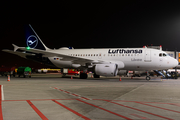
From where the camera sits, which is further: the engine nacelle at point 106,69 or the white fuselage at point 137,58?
the white fuselage at point 137,58

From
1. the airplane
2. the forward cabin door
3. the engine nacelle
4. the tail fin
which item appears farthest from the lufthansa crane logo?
the forward cabin door

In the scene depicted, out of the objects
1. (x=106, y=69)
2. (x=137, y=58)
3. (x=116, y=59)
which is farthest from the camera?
(x=116, y=59)

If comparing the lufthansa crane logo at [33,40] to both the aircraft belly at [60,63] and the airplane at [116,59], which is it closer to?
the airplane at [116,59]

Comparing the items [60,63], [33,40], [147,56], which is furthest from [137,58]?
[33,40]

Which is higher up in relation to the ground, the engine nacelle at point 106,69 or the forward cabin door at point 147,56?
the forward cabin door at point 147,56

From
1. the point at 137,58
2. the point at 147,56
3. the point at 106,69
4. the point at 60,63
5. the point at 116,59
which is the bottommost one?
the point at 106,69

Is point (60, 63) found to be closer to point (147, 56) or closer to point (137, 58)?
point (137, 58)

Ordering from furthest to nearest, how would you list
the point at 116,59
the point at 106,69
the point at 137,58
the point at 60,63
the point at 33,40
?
1. the point at 33,40
2. the point at 60,63
3. the point at 116,59
4. the point at 137,58
5. the point at 106,69

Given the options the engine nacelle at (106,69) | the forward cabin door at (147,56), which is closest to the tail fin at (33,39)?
the engine nacelle at (106,69)

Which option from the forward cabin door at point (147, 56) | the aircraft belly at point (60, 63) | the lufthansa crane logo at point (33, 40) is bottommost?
the aircraft belly at point (60, 63)

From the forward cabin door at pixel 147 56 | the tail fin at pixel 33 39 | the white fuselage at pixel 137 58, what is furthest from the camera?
the tail fin at pixel 33 39

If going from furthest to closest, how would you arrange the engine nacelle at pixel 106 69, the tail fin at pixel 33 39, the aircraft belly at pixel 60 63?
the tail fin at pixel 33 39, the aircraft belly at pixel 60 63, the engine nacelle at pixel 106 69

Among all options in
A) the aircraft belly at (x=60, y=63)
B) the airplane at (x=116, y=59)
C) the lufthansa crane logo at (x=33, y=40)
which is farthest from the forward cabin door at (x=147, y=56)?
the lufthansa crane logo at (x=33, y=40)

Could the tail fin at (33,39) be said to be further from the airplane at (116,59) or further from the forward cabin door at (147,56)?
the forward cabin door at (147,56)
